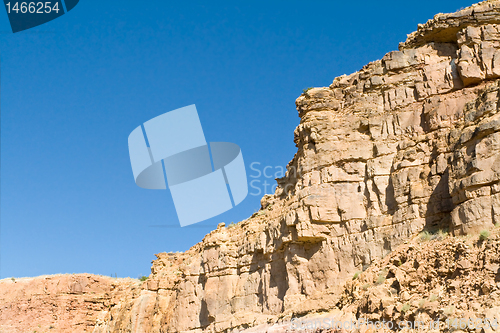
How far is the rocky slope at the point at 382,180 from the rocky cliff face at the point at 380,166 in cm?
5

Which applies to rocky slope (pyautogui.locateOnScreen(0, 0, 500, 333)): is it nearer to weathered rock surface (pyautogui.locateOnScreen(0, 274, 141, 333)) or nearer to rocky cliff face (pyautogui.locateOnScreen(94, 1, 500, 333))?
rocky cliff face (pyautogui.locateOnScreen(94, 1, 500, 333))

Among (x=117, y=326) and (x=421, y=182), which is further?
(x=117, y=326)

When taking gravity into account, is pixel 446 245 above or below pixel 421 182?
below

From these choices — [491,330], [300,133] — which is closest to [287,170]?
[300,133]

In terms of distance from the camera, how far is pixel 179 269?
5003cm

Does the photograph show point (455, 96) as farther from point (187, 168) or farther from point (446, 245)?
point (187, 168)

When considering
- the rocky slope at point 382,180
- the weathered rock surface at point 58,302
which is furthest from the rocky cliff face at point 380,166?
the weathered rock surface at point 58,302

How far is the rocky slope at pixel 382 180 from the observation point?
27.6 meters

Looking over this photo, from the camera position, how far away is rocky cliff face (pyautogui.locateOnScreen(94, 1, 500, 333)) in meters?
29.5

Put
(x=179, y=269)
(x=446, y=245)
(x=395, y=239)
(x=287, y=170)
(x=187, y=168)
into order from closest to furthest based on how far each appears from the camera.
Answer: (x=446, y=245), (x=395, y=239), (x=287, y=170), (x=187, y=168), (x=179, y=269)

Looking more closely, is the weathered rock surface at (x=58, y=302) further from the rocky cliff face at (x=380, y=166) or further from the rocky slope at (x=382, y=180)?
the rocky cliff face at (x=380, y=166)

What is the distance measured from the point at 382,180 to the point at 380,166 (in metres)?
0.74

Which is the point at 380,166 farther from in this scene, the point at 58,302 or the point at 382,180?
the point at 58,302

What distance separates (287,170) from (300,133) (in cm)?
339
